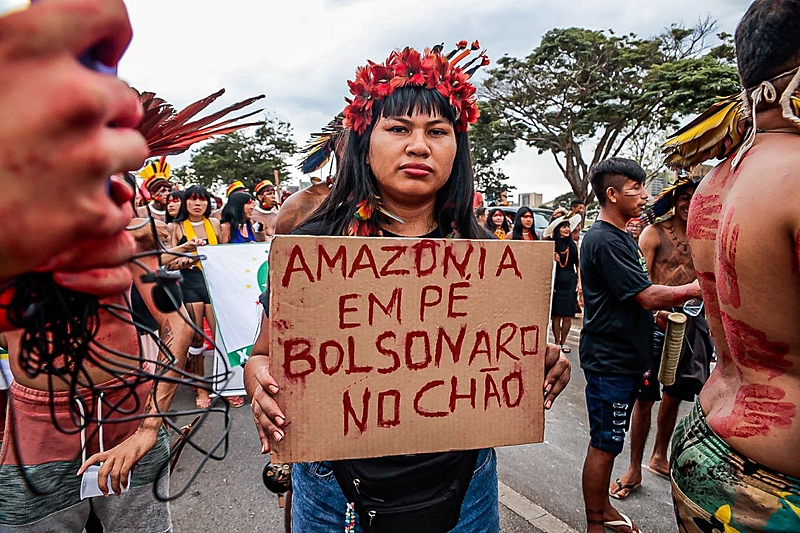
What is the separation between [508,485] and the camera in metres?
3.12

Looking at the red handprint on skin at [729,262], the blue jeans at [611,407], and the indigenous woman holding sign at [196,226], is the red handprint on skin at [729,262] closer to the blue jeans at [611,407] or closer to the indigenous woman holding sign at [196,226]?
the blue jeans at [611,407]

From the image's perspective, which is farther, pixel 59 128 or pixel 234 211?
pixel 234 211

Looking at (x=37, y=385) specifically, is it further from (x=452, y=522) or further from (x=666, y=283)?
(x=666, y=283)

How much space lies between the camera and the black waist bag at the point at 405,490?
4.33ft

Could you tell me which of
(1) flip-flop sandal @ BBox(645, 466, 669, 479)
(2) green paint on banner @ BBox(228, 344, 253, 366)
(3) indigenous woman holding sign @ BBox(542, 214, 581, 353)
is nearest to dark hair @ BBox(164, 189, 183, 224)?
(2) green paint on banner @ BBox(228, 344, 253, 366)

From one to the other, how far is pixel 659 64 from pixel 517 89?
5.70 m

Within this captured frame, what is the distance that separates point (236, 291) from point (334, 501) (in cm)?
278

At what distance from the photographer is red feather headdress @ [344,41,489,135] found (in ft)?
5.20

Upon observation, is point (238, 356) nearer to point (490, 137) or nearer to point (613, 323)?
point (613, 323)

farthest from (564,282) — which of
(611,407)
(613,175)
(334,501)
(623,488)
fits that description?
(334,501)

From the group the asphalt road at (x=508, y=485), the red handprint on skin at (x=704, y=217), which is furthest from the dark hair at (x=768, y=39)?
Result: the asphalt road at (x=508, y=485)

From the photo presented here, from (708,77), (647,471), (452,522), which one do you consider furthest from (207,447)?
(708,77)

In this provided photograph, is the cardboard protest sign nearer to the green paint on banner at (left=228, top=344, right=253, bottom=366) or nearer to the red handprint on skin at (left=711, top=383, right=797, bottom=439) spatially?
the red handprint on skin at (left=711, top=383, right=797, bottom=439)

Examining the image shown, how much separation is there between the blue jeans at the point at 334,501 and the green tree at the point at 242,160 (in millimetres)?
34012
